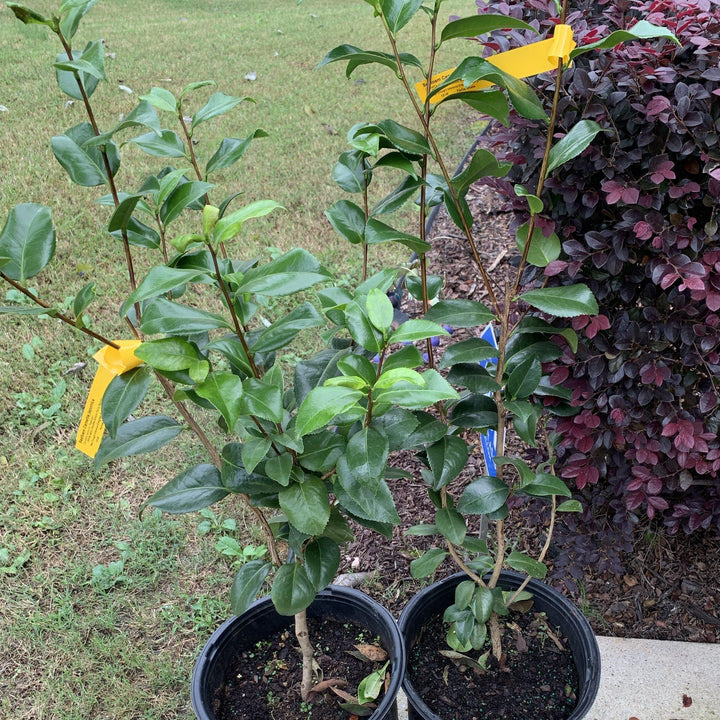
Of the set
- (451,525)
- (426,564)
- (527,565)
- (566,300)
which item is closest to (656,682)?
(527,565)

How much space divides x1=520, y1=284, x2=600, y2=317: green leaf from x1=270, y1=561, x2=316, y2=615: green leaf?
0.74m

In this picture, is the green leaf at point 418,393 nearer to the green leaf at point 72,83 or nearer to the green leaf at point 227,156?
the green leaf at point 227,156

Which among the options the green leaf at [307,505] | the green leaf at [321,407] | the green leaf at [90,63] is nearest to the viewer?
the green leaf at [321,407]

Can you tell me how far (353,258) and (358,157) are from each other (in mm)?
Answer: 2585

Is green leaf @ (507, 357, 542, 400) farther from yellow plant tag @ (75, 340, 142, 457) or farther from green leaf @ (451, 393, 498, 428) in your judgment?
Answer: yellow plant tag @ (75, 340, 142, 457)

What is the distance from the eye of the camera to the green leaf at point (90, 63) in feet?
3.79

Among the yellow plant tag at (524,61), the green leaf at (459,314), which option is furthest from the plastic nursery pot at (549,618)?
the yellow plant tag at (524,61)

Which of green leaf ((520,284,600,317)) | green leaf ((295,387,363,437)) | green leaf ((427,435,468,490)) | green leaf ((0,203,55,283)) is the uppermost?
green leaf ((0,203,55,283))

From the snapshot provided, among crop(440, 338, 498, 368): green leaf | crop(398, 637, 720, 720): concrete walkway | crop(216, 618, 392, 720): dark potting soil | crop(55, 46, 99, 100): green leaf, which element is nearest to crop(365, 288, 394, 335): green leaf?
crop(440, 338, 498, 368): green leaf

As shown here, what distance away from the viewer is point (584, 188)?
67.6 inches

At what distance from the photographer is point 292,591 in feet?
4.72

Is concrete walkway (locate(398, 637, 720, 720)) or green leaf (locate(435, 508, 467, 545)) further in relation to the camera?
concrete walkway (locate(398, 637, 720, 720))

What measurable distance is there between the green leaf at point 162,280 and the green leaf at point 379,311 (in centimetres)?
26

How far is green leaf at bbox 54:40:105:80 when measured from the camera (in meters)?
1.15
